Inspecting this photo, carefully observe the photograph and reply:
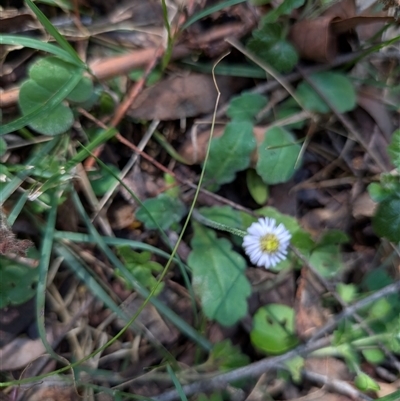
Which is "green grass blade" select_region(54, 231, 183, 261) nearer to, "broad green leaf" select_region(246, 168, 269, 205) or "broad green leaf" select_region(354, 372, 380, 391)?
"broad green leaf" select_region(246, 168, 269, 205)

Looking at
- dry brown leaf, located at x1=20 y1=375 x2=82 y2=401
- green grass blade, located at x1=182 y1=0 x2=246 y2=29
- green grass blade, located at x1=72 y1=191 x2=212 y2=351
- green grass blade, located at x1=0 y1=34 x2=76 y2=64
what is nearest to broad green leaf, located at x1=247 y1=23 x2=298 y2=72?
green grass blade, located at x1=182 y1=0 x2=246 y2=29

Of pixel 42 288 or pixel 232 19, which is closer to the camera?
pixel 42 288

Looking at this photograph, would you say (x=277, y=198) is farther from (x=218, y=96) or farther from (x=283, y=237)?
(x=218, y=96)

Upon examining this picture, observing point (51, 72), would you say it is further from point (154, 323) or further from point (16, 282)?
point (154, 323)

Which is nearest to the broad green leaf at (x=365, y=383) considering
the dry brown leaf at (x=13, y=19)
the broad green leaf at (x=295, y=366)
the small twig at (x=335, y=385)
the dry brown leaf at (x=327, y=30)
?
the small twig at (x=335, y=385)

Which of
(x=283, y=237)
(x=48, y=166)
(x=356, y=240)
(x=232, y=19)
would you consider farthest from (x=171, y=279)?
(x=232, y=19)

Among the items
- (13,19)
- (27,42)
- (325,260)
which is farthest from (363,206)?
(13,19)

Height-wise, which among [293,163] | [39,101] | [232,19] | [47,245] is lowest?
[47,245]
